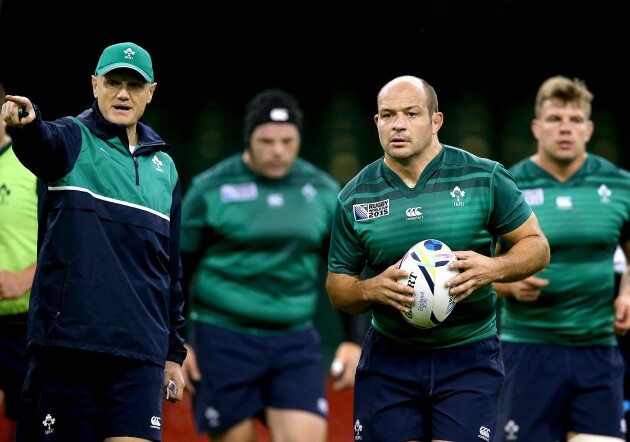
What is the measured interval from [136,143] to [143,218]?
0.43 metres

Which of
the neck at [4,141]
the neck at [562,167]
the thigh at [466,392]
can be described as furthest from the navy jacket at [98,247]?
the neck at [562,167]

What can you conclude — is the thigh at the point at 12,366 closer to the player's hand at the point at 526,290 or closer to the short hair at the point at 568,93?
the player's hand at the point at 526,290

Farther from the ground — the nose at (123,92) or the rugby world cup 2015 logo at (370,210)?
the nose at (123,92)

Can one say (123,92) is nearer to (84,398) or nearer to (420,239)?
(84,398)

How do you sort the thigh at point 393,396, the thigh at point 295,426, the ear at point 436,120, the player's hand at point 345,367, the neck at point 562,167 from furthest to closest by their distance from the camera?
the player's hand at point 345,367, the thigh at point 295,426, the neck at point 562,167, the ear at point 436,120, the thigh at point 393,396

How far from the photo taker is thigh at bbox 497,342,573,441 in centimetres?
784

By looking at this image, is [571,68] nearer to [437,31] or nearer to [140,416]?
[437,31]

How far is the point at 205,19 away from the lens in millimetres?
16484

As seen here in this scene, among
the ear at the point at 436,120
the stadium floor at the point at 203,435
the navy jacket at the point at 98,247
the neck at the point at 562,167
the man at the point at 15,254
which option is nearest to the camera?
the navy jacket at the point at 98,247

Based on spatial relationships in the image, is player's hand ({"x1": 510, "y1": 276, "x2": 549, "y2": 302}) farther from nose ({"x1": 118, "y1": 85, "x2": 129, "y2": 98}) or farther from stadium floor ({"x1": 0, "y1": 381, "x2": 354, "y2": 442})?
stadium floor ({"x1": 0, "y1": 381, "x2": 354, "y2": 442})

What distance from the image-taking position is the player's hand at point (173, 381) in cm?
633

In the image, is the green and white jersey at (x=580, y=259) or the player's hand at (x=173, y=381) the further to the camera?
the green and white jersey at (x=580, y=259)

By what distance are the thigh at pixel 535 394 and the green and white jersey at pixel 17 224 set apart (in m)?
3.01

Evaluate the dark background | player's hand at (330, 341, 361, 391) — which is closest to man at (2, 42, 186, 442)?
player's hand at (330, 341, 361, 391)
